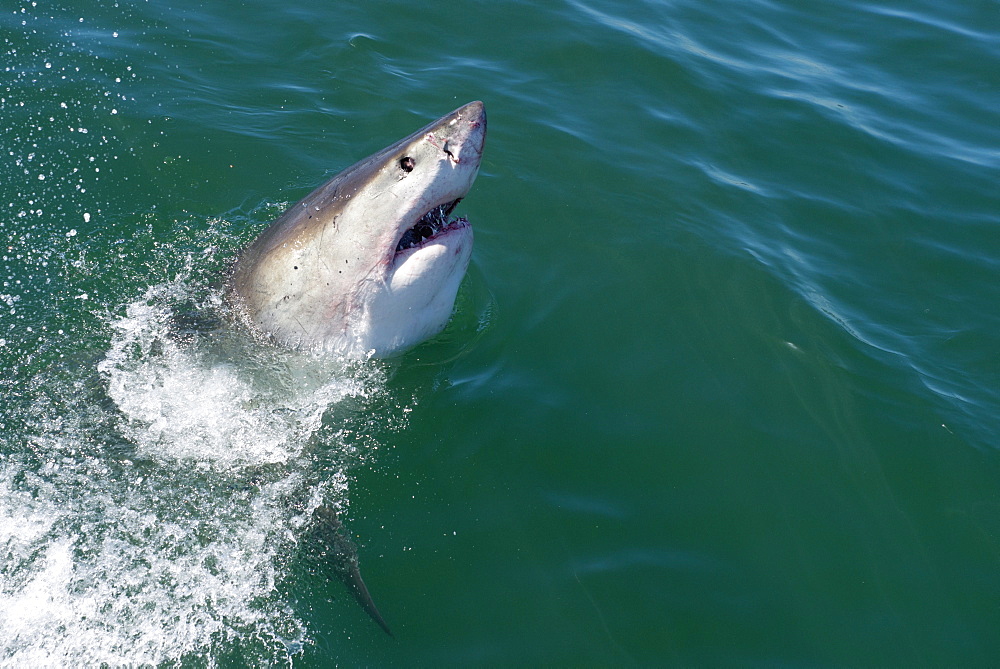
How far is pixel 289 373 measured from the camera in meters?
5.23

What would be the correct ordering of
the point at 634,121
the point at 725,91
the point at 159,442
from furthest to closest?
the point at 725,91 → the point at 634,121 → the point at 159,442

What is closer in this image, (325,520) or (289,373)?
(325,520)

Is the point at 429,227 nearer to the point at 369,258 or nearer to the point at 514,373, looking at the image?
the point at 369,258

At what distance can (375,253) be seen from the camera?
15.8 ft

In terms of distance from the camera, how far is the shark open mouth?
16.1 feet

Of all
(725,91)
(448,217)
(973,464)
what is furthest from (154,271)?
(725,91)

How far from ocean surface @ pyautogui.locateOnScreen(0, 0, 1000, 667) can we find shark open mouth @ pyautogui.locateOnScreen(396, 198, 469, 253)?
3.01 feet

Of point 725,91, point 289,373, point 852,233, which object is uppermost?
point 725,91

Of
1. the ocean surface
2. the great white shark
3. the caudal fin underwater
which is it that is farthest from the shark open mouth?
the caudal fin underwater

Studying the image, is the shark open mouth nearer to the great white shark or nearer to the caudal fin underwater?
the great white shark

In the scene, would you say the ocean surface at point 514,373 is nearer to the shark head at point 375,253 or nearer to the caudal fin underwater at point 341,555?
the caudal fin underwater at point 341,555

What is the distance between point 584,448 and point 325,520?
177 cm

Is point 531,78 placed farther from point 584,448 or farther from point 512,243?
point 584,448

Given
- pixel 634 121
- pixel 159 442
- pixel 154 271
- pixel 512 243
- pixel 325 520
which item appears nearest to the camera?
pixel 325 520
